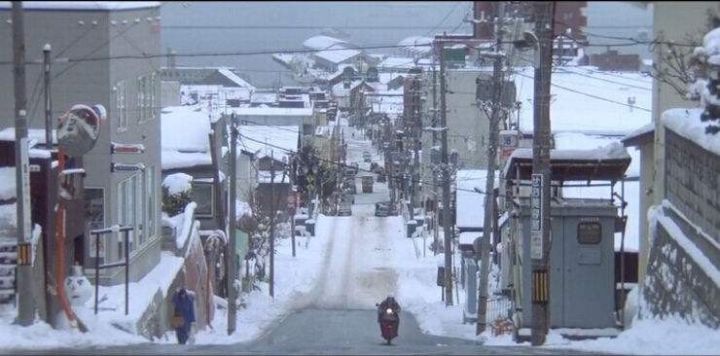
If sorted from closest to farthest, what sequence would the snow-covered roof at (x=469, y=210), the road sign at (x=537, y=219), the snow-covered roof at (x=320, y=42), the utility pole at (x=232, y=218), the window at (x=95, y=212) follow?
the road sign at (x=537, y=219) < the window at (x=95, y=212) < the snow-covered roof at (x=320, y=42) < the utility pole at (x=232, y=218) < the snow-covered roof at (x=469, y=210)

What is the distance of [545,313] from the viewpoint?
16078mm

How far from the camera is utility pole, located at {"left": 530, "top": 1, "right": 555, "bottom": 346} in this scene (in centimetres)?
1571

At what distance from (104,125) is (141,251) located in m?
3.55

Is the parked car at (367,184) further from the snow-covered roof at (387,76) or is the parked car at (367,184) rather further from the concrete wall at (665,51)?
the concrete wall at (665,51)

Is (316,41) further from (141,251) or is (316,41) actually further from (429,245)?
(429,245)

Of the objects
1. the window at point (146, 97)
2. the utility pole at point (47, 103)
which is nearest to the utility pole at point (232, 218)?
the window at point (146, 97)

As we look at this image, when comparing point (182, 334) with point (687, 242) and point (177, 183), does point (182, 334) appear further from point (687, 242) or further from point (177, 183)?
point (177, 183)

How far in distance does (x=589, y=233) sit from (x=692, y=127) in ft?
15.9

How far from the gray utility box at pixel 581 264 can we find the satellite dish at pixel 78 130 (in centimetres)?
696

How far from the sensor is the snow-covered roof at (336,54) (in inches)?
992

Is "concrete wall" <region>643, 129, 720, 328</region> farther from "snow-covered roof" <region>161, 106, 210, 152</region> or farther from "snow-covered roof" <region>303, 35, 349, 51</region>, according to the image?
"snow-covered roof" <region>161, 106, 210, 152</region>

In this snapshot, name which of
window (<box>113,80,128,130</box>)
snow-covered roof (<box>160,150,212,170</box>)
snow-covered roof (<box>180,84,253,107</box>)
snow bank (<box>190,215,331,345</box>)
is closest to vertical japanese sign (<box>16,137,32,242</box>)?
window (<box>113,80,128,130</box>)

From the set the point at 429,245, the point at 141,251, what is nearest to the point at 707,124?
the point at 141,251

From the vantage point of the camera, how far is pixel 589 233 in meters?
19.4
